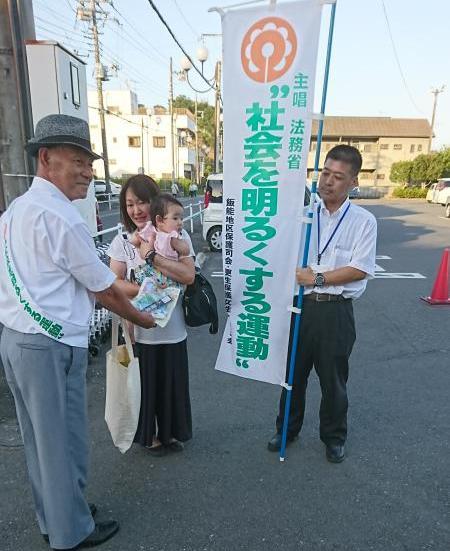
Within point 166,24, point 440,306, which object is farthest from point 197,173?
point 440,306

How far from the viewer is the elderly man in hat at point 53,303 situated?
62.1 inches

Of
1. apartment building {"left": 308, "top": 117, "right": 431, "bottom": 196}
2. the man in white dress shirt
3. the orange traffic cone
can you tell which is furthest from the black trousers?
apartment building {"left": 308, "top": 117, "right": 431, "bottom": 196}

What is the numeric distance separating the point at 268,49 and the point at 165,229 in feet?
3.60

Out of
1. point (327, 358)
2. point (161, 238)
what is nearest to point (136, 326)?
point (161, 238)

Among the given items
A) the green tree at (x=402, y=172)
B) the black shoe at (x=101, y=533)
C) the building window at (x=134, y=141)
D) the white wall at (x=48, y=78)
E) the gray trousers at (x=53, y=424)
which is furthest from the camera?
the building window at (x=134, y=141)

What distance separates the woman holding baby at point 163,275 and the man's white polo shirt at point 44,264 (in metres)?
0.66

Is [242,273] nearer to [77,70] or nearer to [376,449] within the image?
[376,449]

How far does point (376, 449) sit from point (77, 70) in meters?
4.46

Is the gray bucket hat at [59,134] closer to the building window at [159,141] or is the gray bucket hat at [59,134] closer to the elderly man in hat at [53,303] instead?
the elderly man in hat at [53,303]

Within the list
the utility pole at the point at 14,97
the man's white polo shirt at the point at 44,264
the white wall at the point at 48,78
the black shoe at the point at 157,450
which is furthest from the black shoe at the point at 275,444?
the white wall at the point at 48,78

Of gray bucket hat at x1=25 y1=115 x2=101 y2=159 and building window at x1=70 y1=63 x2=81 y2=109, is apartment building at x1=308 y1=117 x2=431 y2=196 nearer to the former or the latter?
building window at x1=70 y1=63 x2=81 y2=109

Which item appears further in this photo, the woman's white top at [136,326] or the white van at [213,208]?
the white van at [213,208]

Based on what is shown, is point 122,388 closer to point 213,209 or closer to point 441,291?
point 441,291

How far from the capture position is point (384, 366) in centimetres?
397
